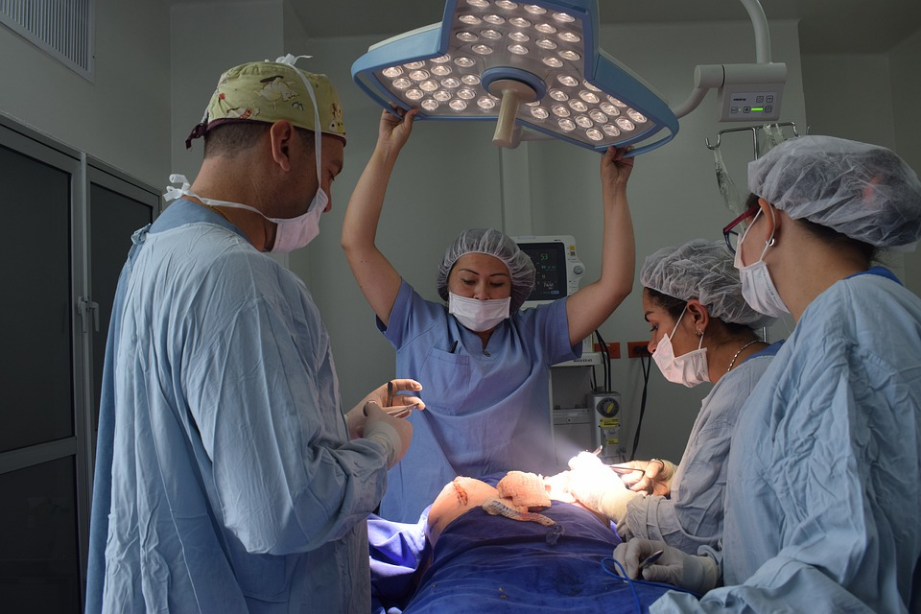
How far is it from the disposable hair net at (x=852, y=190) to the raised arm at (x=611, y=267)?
0.81 meters

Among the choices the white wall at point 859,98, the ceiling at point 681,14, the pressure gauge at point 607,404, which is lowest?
the pressure gauge at point 607,404

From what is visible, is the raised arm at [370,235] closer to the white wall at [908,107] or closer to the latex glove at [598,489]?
the latex glove at [598,489]

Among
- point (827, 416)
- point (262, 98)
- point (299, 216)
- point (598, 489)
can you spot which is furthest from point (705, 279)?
point (262, 98)

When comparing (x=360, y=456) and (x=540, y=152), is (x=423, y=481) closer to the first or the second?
(x=360, y=456)

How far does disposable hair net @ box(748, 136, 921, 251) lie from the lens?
3.30ft

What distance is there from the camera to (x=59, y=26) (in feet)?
8.13

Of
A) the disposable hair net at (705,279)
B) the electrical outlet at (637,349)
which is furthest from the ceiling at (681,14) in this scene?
the disposable hair net at (705,279)

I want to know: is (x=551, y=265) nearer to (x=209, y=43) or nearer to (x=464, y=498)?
(x=464, y=498)

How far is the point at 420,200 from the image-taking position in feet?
13.1

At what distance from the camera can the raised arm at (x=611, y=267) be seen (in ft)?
6.28

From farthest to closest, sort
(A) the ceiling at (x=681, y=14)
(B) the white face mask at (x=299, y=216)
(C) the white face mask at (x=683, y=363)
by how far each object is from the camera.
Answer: (A) the ceiling at (x=681, y=14) < (C) the white face mask at (x=683, y=363) < (B) the white face mask at (x=299, y=216)

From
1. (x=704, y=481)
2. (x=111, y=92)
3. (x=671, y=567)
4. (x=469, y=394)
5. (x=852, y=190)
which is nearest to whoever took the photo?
(x=852, y=190)

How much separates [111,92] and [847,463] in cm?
306

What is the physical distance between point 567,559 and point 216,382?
73 centimetres
